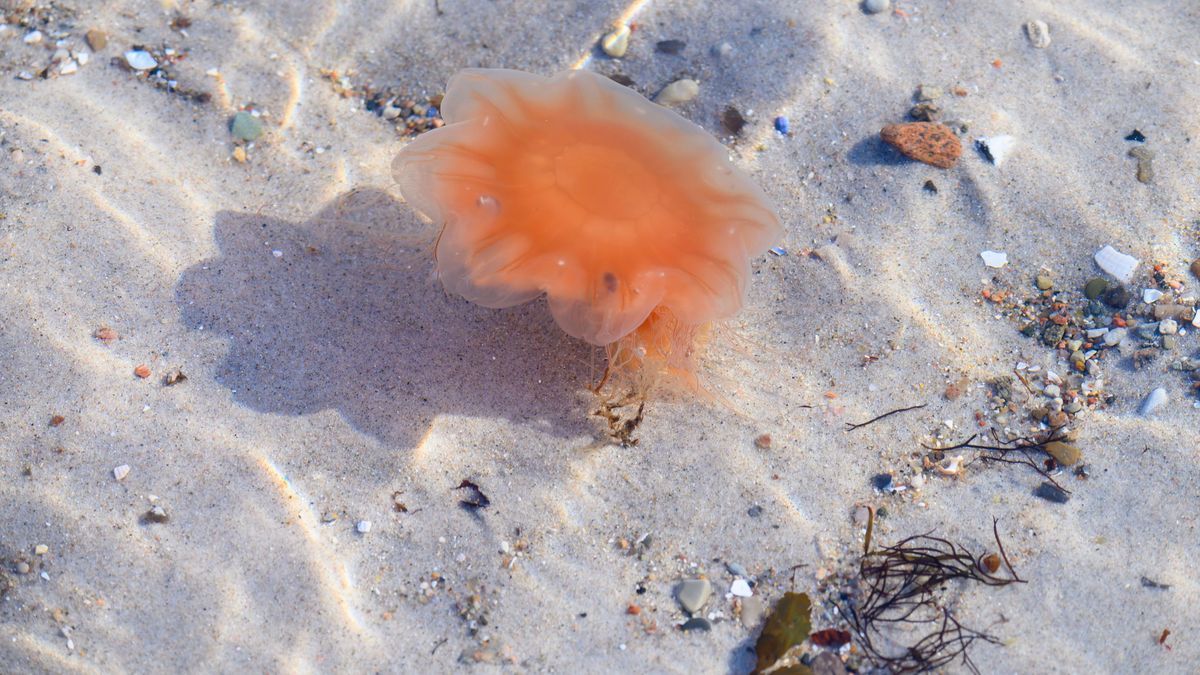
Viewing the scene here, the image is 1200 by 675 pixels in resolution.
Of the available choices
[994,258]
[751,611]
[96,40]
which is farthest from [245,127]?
[994,258]

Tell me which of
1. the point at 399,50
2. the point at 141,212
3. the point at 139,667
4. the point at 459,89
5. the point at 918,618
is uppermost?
the point at 459,89

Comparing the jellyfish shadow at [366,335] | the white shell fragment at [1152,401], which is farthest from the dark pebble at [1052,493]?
the jellyfish shadow at [366,335]

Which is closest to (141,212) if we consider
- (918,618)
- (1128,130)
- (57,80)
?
(57,80)

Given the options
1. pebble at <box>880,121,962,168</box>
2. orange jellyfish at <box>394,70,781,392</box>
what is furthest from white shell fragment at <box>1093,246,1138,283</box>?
orange jellyfish at <box>394,70,781,392</box>

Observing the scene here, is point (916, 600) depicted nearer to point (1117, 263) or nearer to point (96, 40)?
point (1117, 263)

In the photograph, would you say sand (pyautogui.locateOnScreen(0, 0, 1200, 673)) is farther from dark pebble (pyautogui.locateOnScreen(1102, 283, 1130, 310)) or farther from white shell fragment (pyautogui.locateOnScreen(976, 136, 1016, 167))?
dark pebble (pyautogui.locateOnScreen(1102, 283, 1130, 310))

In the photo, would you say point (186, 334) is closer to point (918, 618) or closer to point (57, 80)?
point (57, 80)

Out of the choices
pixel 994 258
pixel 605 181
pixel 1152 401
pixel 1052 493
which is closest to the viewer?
pixel 605 181
